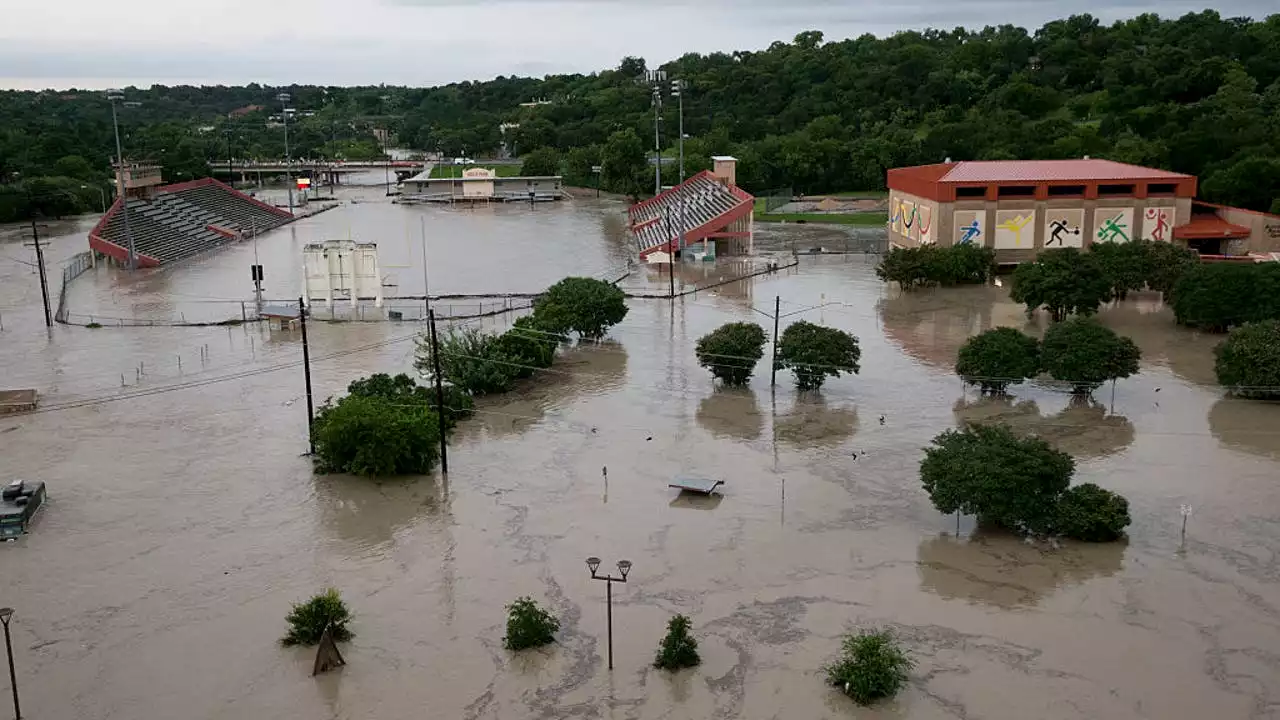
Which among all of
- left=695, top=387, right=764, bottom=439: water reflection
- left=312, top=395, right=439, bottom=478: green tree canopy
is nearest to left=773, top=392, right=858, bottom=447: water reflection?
left=695, top=387, right=764, bottom=439: water reflection

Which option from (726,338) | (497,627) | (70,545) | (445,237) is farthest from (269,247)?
(497,627)

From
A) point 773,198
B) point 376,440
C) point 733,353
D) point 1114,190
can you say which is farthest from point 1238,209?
point 376,440

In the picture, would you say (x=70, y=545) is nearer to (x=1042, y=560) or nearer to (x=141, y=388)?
(x=141, y=388)

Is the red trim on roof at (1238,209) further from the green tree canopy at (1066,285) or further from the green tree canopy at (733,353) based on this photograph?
the green tree canopy at (733,353)

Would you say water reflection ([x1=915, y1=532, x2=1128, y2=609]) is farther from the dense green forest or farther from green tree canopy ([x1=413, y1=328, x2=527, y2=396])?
the dense green forest

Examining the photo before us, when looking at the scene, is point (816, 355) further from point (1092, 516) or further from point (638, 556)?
point (638, 556)

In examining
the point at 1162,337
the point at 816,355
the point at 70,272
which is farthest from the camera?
the point at 70,272
